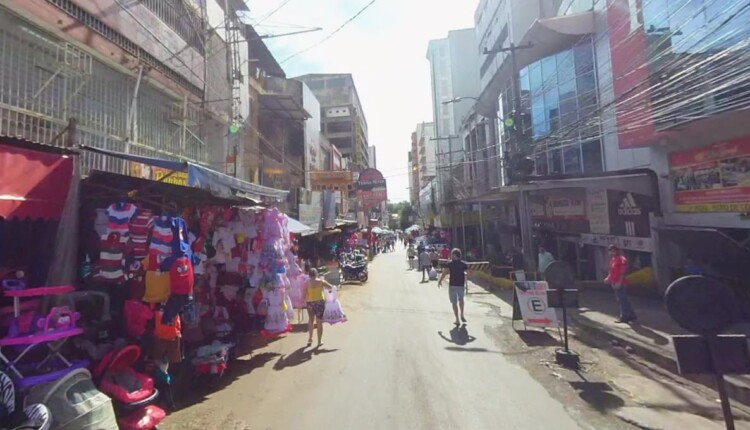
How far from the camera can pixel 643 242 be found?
1281 cm

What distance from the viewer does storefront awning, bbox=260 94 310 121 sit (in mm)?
18781

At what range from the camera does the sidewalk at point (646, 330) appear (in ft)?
18.7

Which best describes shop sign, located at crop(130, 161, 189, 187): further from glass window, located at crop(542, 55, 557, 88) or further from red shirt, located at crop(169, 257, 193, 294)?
glass window, located at crop(542, 55, 557, 88)

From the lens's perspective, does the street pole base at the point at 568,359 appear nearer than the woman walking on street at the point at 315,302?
Yes

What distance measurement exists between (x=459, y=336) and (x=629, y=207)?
28.8ft

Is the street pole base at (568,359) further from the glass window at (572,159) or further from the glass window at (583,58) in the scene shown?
the glass window at (583,58)

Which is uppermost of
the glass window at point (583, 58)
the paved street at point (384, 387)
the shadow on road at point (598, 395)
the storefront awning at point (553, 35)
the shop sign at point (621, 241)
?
the storefront awning at point (553, 35)

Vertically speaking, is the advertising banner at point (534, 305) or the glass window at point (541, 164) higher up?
the glass window at point (541, 164)

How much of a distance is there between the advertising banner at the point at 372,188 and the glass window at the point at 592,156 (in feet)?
43.6

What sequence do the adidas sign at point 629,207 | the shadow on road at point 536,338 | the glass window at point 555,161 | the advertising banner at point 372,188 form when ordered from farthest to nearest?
the advertising banner at point 372,188, the glass window at point 555,161, the adidas sign at point 629,207, the shadow on road at point 536,338

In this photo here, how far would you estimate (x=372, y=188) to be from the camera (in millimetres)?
27188

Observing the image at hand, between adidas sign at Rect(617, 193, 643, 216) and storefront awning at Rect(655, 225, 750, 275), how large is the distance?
2.30m

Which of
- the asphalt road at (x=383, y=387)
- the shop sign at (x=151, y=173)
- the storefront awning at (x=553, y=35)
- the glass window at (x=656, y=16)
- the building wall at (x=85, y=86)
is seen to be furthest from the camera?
the storefront awning at (x=553, y=35)

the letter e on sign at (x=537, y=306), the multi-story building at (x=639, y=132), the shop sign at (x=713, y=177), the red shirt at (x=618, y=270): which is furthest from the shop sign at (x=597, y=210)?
the letter e on sign at (x=537, y=306)
